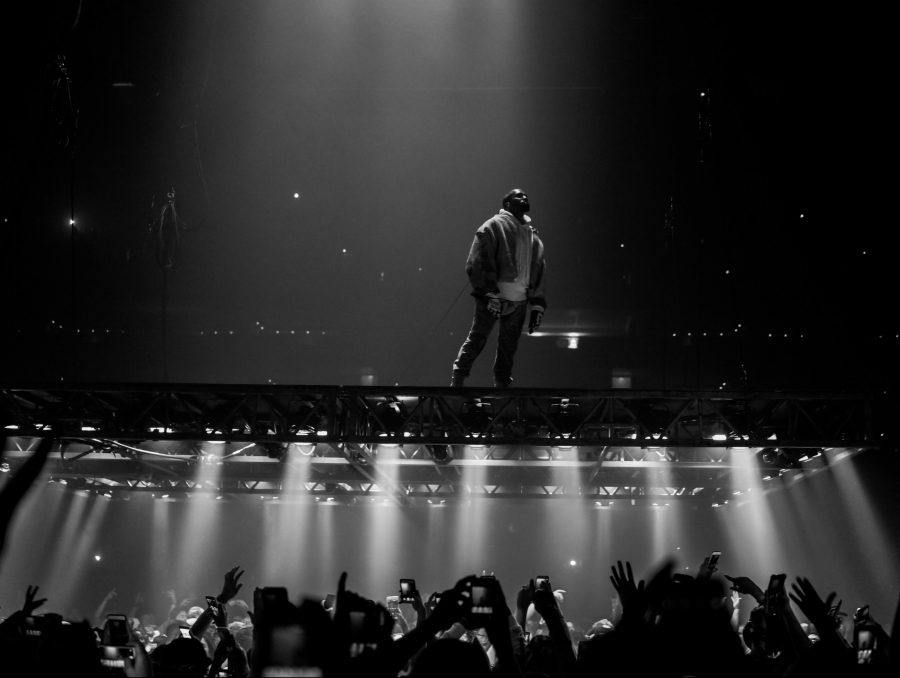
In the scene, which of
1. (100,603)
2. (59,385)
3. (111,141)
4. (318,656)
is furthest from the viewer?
(100,603)

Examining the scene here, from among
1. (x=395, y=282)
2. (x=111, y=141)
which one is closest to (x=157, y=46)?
(x=111, y=141)

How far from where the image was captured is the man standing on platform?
349 inches

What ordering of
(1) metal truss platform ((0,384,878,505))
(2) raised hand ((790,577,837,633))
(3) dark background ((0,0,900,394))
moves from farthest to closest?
1. (3) dark background ((0,0,900,394))
2. (1) metal truss platform ((0,384,878,505))
3. (2) raised hand ((790,577,837,633))

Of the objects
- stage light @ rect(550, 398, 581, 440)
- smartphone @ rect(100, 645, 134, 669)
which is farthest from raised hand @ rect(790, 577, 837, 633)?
stage light @ rect(550, 398, 581, 440)

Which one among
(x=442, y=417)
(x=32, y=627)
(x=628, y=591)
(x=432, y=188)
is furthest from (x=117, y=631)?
(x=432, y=188)

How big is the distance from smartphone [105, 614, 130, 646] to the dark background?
351 inches

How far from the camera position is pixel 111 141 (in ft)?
44.7

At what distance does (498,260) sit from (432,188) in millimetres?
5825

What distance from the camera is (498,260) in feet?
29.6

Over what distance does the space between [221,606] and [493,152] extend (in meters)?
10.4

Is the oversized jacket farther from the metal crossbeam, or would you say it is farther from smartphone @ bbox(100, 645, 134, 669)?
smartphone @ bbox(100, 645, 134, 669)

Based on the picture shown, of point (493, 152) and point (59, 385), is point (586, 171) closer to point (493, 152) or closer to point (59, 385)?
point (493, 152)

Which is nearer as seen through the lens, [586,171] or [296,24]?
[296,24]

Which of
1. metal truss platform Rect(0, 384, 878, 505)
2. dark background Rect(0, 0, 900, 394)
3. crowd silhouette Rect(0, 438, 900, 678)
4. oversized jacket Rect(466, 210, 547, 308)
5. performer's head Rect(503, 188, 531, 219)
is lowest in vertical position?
crowd silhouette Rect(0, 438, 900, 678)
